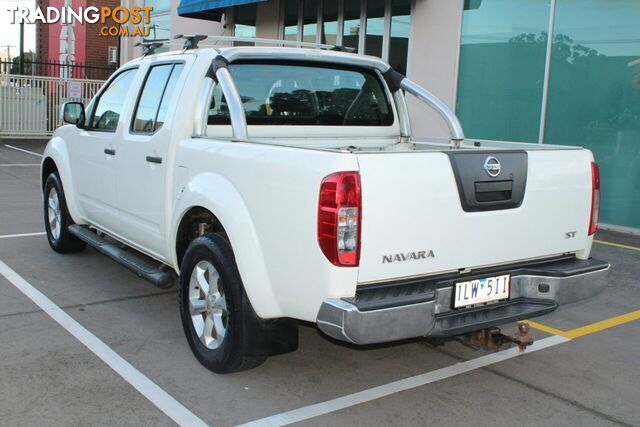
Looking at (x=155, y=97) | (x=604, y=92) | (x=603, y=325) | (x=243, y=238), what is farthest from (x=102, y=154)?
(x=604, y=92)

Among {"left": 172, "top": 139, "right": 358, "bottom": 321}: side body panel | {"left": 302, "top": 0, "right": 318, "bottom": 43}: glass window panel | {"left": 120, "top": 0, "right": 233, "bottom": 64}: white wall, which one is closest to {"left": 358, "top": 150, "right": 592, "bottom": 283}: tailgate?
{"left": 172, "top": 139, "right": 358, "bottom": 321}: side body panel

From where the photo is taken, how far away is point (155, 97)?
5043mm

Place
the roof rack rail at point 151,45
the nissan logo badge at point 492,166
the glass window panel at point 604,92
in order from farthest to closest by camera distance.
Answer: the glass window panel at point 604,92, the roof rack rail at point 151,45, the nissan logo badge at point 492,166

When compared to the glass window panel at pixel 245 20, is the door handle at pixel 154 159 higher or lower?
lower

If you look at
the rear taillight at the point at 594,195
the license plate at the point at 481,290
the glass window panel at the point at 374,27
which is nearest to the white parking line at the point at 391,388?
the license plate at the point at 481,290

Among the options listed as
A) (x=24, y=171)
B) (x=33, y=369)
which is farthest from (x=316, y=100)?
(x=24, y=171)

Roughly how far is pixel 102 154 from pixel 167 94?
3.55 ft

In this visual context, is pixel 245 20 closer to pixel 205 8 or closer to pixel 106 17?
pixel 205 8

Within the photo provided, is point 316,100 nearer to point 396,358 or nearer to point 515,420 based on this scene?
point 396,358

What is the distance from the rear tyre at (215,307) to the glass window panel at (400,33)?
910 cm

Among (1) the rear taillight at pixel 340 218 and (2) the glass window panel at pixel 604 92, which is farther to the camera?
(2) the glass window panel at pixel 604 92

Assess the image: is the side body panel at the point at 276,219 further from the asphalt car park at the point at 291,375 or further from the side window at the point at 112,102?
the side window at the point at 112,102

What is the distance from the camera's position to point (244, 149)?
3812mm

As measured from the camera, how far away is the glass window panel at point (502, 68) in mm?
10219
